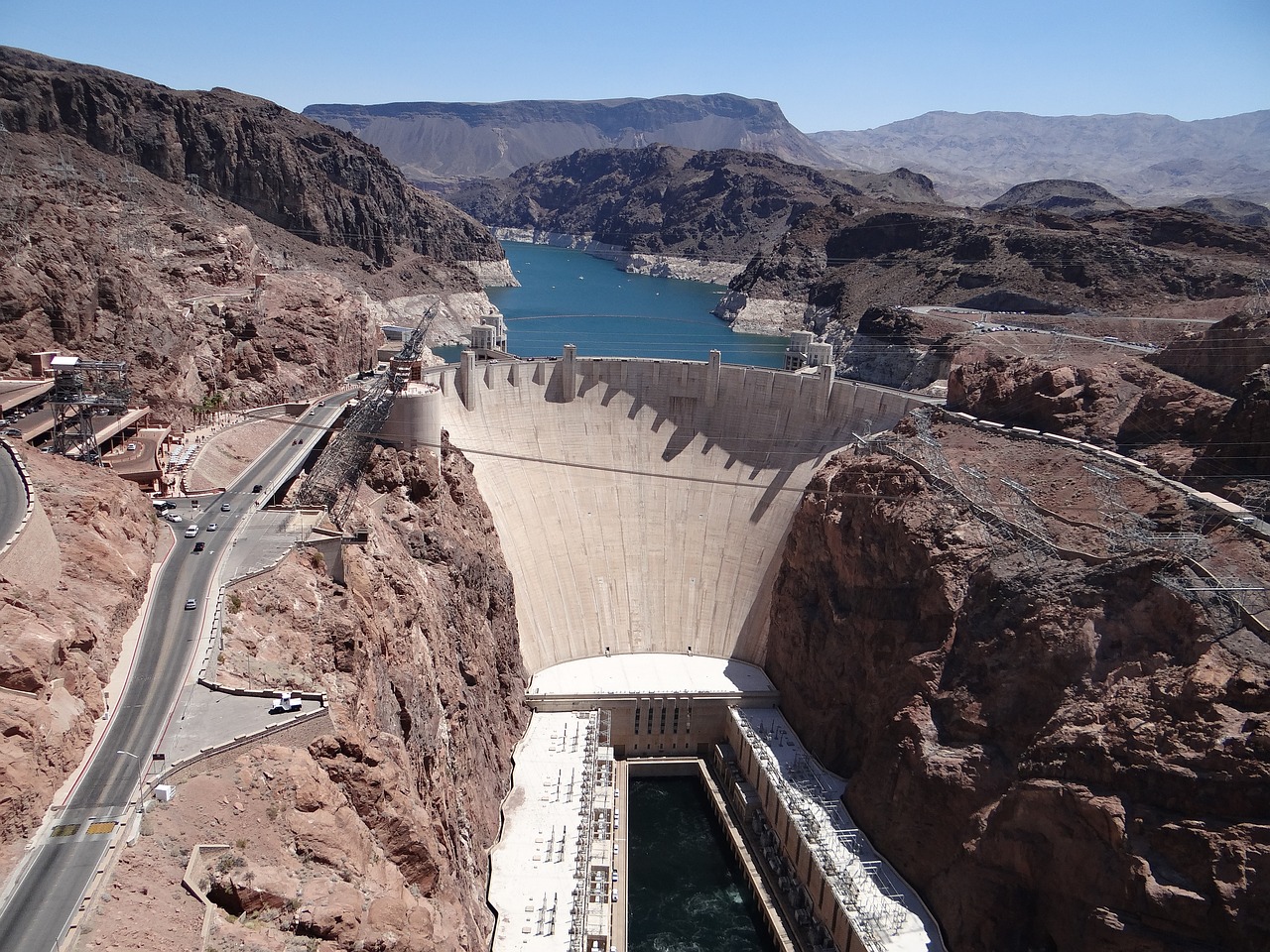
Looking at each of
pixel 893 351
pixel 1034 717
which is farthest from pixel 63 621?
pixel 893 351

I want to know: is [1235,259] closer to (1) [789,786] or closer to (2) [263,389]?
(1) [789,786]

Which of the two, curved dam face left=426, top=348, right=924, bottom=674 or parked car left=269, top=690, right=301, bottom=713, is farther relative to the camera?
curved dam face left=426, top=348, right=924, bottom=674

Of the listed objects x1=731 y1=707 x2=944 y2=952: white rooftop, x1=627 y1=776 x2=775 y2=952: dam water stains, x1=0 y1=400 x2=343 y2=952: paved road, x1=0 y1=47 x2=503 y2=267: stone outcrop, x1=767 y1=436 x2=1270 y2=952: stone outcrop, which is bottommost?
x1=627 y1=776 x2=775 y2=952: dam water stains

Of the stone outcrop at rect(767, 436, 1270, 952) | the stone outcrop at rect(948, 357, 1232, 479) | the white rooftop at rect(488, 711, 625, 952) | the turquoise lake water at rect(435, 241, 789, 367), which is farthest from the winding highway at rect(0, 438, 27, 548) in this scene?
the turquoise lake water at rect(435, 241, 789, 367)

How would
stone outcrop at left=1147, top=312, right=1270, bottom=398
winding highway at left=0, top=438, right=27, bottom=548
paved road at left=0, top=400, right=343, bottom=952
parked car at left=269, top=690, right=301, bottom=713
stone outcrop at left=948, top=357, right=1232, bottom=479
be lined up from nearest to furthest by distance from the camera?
1. paved road at left=0, top=400, right=343, bottom=952
2. parked car at left=269, top=690, right=301, bottom=713
3. winding highway at left=0, top=438, right=27, bottom=548
4. stone outcrop at left=948, top=357, right=1232, bottom=479
5. stone outcrop at left=1147, top=312, right=1270, bottom=398

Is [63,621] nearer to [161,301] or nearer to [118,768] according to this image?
[118,768]

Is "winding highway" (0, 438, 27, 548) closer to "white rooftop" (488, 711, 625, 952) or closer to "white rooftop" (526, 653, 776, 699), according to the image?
"white rooftop" (488, 711, 625, 952)

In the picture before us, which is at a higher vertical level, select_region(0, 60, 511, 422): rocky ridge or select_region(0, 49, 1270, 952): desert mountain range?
select_region(0, 60, 511, 422): rocky ridge
